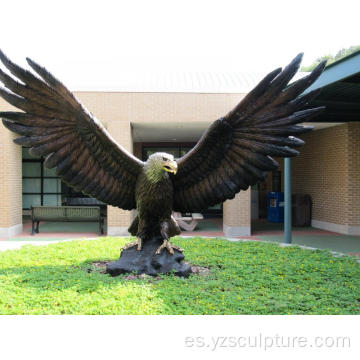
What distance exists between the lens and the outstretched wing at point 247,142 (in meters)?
4.44

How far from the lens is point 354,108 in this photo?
29.6 feet

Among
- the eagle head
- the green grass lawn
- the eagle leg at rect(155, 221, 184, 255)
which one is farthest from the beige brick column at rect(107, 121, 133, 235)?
the eagle head

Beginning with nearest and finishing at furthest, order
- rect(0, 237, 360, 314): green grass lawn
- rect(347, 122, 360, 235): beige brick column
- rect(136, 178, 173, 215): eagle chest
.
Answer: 1. rect(0, 237, 360, 314): green grass lawn
2. rect(136, 178, 173, 215): eagle chest
3. rect(347, 122, 360, 235): beige brick column

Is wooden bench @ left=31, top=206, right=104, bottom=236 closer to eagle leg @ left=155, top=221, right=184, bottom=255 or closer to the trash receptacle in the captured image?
eagle leg @ left=155, top=221, right=184, bottom=255

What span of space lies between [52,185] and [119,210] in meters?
7.22

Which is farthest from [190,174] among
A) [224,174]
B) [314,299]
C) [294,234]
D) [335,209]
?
[335,209]

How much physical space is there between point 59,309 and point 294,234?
844cm

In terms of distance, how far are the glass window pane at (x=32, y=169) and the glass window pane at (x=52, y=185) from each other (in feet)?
1.73

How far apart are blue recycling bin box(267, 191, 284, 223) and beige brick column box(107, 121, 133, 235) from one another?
618cm

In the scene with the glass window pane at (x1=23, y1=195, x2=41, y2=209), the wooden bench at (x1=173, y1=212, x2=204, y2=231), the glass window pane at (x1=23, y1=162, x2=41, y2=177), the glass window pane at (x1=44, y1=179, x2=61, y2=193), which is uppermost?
the glass window pane at (x1=23, y1=162, x2=41, y2=177)

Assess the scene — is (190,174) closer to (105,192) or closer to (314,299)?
(105,192)

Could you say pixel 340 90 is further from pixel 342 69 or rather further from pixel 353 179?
pixel 353 179

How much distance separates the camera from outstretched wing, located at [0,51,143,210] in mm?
4273

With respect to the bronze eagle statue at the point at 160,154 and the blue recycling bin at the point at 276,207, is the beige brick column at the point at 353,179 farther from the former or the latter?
the bronze eagle statue at the point at 160,154
